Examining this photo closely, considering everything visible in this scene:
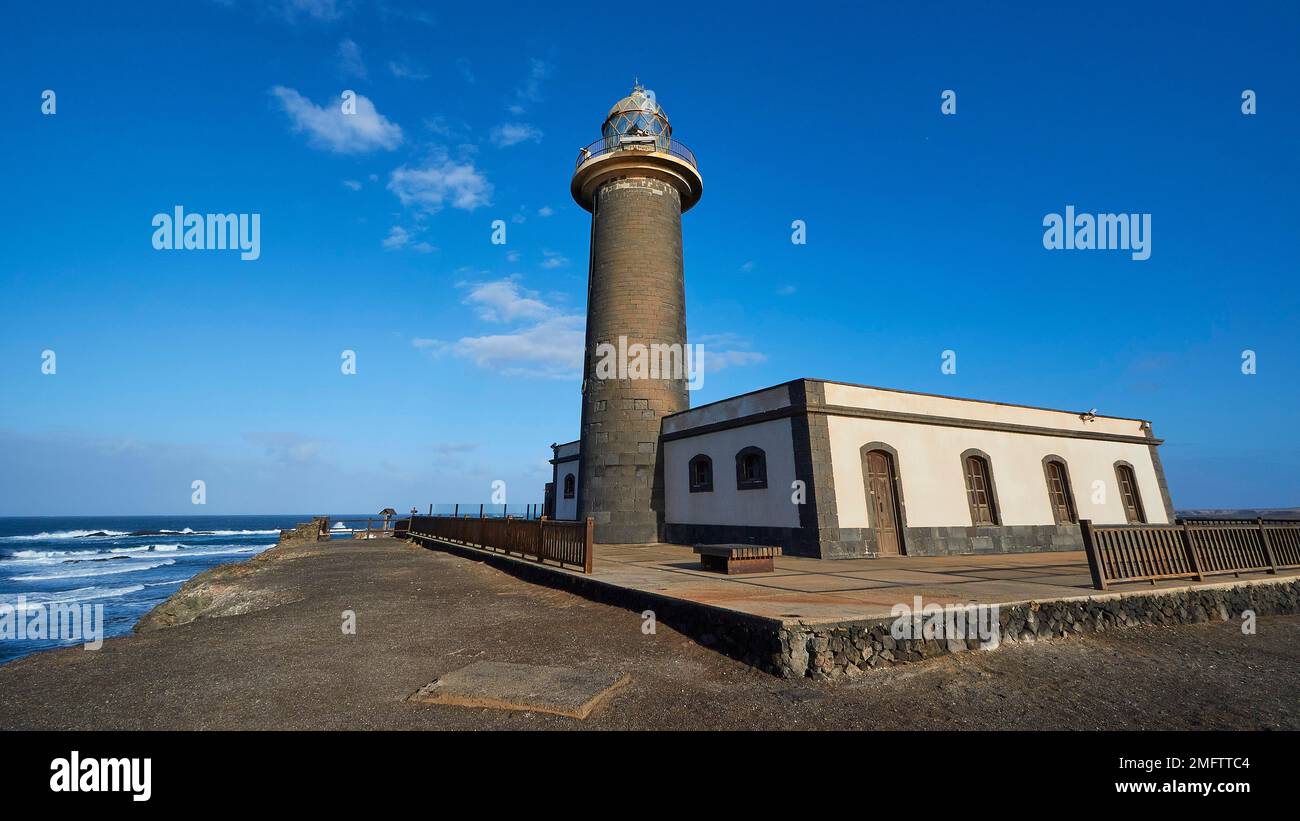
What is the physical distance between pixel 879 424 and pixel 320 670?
11565 mm

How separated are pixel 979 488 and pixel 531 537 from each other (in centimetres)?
1120

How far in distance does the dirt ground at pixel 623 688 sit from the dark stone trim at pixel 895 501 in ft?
17.6

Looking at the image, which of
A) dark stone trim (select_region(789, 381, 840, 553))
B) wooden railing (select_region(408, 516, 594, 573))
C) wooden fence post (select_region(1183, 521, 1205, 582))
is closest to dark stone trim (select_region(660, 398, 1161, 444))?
dark stone trim (select_region(789, 381, 840, 553))

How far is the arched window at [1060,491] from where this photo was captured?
15047 millimetres

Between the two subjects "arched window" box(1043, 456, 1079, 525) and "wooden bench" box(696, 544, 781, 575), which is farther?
"arched window" box(1043, 456, 1079, 525)

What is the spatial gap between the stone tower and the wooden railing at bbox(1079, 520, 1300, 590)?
10469 mm

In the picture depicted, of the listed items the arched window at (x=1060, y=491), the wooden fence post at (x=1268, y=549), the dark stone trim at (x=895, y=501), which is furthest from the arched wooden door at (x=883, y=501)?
the arched window at (x=1060, y=491)

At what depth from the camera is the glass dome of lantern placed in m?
16.9

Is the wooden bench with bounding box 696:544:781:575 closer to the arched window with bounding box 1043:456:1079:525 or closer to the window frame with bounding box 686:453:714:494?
the window frame with bounding box 686:453:714:494

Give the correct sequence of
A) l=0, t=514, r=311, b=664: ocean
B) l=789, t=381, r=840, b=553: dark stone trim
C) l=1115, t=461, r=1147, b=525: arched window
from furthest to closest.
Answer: l=1115, t=461, r=1147, b=525: arched window → l=0, t=514, r=311, b=664: ocean → l=789, t=381, r=840, b=553: dark stone trim

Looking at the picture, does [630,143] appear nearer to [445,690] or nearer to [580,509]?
[580,509]

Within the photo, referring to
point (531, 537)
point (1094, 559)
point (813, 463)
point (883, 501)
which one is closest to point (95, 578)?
point (531, 537)

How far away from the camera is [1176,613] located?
6816mm
